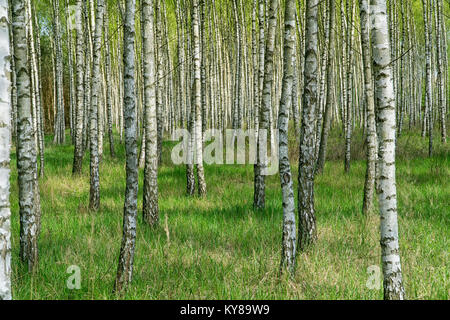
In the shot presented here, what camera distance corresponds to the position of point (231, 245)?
4695 millimetres

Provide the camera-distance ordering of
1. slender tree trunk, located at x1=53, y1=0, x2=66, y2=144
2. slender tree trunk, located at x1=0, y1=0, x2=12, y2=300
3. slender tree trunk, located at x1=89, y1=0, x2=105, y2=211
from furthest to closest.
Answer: slender tree trunk, located at x1=53, y1=0, x2=66, y2=144 → slender tree trunk, located at x1=89, y1=0, x2=105, y2=211 → slender tree trunk, located at x1=0, y1=0, x2=12, y2=300

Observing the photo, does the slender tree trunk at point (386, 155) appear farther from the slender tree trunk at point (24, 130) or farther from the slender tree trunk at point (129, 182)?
the slender tree trunk at point (24, 130)

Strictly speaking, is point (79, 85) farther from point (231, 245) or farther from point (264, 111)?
point (231, 245)

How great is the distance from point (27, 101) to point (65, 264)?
1.70 m

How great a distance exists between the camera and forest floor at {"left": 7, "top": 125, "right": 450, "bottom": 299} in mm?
3410

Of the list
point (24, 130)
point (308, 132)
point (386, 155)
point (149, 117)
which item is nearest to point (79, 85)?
point (149, 117)

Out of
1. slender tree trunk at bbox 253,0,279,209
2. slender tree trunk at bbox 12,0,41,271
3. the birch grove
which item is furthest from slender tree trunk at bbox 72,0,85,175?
slender tree trunk at bbox 12,0,41,271

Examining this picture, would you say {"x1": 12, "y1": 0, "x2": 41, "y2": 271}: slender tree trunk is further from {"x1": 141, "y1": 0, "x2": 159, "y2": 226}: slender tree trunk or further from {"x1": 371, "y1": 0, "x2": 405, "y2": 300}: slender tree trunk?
{"x1": 371, "y1": 0, "x2": 405, "y2": 300}: slender tree trunk

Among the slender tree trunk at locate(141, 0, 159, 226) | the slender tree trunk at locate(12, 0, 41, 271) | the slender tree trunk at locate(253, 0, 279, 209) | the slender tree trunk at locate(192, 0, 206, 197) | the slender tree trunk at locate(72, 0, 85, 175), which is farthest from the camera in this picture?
the slender tree trunk at locate(72, 0, 85, 175)

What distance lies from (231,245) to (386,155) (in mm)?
2437

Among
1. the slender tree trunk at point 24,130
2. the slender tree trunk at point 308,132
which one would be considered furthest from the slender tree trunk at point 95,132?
the slender tree trunk at point 308,132

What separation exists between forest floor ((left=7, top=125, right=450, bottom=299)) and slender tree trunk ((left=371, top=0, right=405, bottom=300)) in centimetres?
59

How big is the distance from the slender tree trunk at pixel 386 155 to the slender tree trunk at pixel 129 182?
206 cm

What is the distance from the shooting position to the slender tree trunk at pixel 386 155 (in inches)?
110
